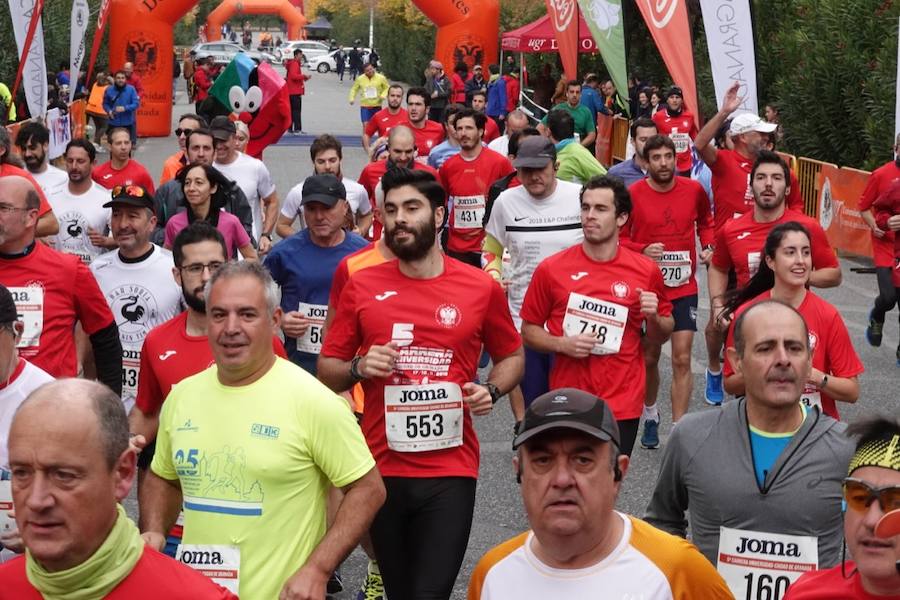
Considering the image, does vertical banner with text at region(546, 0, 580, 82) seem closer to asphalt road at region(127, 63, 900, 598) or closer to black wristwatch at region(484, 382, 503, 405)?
asphalt road at region(127, 63, 900, 598)

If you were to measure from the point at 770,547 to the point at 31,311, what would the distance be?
3.39 meters

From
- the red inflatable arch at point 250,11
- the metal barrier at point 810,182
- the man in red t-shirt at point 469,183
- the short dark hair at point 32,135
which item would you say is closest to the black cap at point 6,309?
the short dark hair at point 32,135

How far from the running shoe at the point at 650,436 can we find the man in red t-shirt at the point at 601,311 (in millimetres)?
A: 2286

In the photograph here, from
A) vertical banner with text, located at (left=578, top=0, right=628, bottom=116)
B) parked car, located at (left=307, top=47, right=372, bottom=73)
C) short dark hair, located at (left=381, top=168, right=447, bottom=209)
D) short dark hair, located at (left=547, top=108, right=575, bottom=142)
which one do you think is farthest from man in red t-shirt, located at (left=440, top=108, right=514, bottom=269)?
parked car, located at (left=307, top=47, right=372, bottom=73)

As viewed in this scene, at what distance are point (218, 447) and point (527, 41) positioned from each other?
30.6 m

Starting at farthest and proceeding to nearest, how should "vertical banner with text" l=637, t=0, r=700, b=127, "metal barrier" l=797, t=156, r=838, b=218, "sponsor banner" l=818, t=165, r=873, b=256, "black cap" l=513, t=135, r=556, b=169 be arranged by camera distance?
"metal barrier" l=797, t=156, r=838, b=218 → "sponsor banner" l=818, t=165, r=873, b=256 → "vertical banner with text" l=637, t=0, r=700, b=127 → "black cap" l=513, t=135, r=556, b=169

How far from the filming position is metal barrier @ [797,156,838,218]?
66.8 feet

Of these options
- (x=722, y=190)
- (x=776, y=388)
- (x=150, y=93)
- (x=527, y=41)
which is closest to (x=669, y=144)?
(x=722, y=190)

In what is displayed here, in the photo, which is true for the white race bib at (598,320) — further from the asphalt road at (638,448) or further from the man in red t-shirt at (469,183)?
the man in red t-shirt at (469,183)

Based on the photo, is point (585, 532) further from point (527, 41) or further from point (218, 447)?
point (527, 41)

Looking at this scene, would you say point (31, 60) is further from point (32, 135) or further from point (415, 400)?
point (415, 400)

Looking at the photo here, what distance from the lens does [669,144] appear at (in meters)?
9.85

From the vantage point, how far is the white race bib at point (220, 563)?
4441mm

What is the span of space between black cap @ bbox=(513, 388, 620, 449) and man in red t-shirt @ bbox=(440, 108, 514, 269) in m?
8.43
